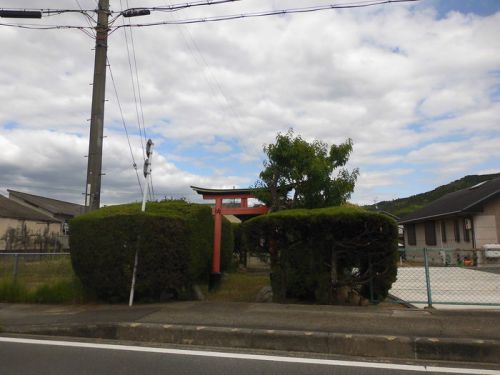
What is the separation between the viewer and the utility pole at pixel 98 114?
10211 mm

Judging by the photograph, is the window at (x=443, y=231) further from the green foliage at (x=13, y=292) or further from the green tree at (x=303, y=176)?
the green foliage at (x=13, y=292)

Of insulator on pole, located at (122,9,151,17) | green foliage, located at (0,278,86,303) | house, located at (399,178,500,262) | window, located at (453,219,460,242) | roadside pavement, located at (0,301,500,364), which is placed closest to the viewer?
roadside pavement, located at (0,301,500,364)

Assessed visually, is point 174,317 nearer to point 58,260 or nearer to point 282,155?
point 58,260

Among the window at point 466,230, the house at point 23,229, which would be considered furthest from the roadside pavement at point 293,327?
the house at point 23,229

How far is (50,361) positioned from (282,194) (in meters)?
10.1

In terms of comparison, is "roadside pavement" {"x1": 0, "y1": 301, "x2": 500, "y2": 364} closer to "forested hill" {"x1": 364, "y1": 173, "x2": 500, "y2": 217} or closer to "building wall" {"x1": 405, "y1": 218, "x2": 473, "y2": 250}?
"building wall" {"x1": 405, "y1": 218, "x2": 473, "y2": 250}

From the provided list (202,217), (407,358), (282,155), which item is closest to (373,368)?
(407,358)

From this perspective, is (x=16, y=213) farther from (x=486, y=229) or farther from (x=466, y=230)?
(x=486, y=229)

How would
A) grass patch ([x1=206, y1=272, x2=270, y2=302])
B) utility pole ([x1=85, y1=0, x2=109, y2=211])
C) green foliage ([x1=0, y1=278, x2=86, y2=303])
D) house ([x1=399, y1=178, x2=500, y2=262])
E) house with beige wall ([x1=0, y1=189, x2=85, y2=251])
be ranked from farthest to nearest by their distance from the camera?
house with beige wall ([x1=0, y1=189, x2=85, y2=251]), house ([x1=399, y1=178, x2=500, y2=262]), utility pole ([x1=85, y1=0, x2=109, y2=211]), grass patch ([x1=206, y1=272, x2=270, y2=302]), green foliage ([x1=0, y1=278, x2=86, y2=303])

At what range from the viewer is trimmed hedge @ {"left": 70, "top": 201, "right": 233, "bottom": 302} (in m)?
8.53

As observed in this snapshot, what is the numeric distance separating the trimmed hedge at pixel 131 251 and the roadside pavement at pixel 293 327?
509 millimetres

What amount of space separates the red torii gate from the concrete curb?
4.62m

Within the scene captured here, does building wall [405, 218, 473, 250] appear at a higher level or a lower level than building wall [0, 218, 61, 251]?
lower

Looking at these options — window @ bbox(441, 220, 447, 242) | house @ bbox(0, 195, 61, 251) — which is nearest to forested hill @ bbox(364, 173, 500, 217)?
window @ bbox(441, 220, 447, 242)
